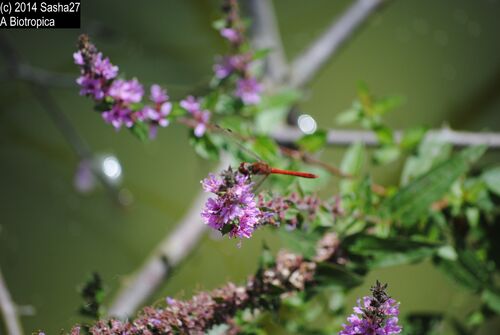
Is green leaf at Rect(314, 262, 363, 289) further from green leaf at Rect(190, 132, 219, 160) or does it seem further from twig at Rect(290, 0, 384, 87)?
twig at Rect(290, 0, 384, 87)

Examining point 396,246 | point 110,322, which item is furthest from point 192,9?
point 110,322

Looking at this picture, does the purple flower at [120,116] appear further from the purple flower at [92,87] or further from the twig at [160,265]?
the twig at [160,265]

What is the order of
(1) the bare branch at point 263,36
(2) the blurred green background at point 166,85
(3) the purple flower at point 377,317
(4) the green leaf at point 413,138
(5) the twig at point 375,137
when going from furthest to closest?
(2) the blurred green background at point 166,85 < (1) the bare branch at point 263,36 < (5) the twig at point 375,137 < (4) the green leaf at point 413,138 < (3) the purple flower at point 377,317

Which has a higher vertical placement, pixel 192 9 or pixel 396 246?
pixel 192 9

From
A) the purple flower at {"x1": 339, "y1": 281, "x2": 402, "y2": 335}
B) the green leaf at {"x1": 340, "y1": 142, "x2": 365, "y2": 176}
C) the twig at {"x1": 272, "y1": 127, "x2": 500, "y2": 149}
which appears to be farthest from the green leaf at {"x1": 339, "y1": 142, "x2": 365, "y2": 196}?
the purple flower at {"x1": 339, "y1": 281, "x2": 402, "y2": 335}

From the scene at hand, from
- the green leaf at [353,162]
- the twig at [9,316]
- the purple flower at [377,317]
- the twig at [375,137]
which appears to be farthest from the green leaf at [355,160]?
the twig at [9,316]

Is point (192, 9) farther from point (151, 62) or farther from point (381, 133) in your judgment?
point (381, 133)
